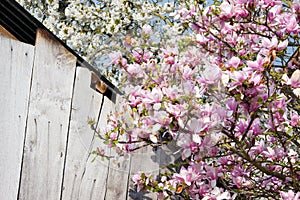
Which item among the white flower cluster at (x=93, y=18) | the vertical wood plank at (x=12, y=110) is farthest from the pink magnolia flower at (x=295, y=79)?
the white flower cluster at (x=93, y=18)

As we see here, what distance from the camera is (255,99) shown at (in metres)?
1.55

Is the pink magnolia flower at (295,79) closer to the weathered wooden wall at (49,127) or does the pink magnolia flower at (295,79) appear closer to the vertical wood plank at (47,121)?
the weathered wooden wall at (49,127)

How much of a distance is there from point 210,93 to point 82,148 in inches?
28.7

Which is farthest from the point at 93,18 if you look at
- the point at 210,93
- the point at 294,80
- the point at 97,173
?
the point at 294,80

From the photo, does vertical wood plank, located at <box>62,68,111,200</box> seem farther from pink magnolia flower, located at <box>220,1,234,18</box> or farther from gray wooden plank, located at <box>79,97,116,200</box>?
pink magnolia flower, located at <box>220,1,234,18</box>

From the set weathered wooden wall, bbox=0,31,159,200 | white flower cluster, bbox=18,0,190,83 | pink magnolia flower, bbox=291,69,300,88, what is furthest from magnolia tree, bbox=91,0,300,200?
white flower cluster, bbox=18,0,190,83

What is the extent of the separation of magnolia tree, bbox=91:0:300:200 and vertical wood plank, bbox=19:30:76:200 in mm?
177

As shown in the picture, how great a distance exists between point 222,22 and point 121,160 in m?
0.73

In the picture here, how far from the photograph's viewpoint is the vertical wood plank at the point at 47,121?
2.06m

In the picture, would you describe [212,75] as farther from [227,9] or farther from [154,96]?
[227,9]

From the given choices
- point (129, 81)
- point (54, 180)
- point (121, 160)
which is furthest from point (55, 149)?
point (129, 81)

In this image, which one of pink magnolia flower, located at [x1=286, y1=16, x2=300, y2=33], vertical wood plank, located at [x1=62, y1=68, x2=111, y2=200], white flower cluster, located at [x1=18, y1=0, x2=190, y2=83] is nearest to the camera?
pink magnolia flower, located at [x1=286, y1=16, x2=300, y2=33]

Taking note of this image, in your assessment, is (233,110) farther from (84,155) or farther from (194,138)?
(84,155)

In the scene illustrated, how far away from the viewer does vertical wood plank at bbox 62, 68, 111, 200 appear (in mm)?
2133
